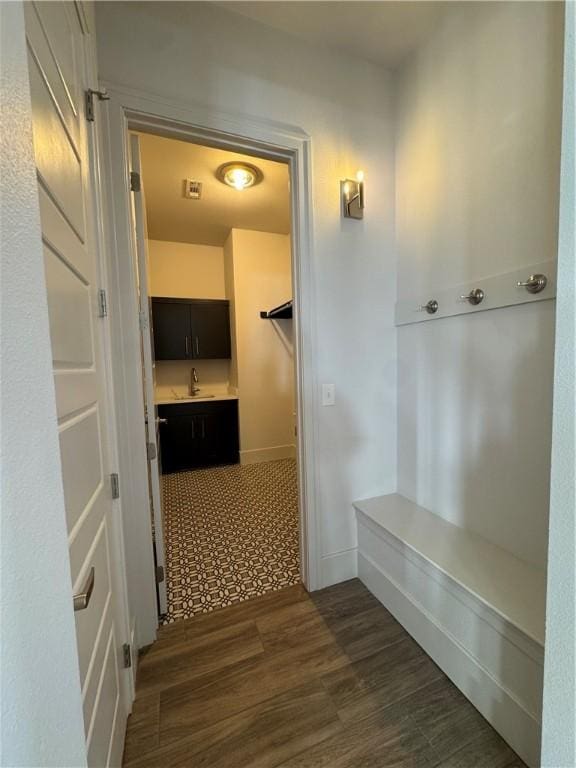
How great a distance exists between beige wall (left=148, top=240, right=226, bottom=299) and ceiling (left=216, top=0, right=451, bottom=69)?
120 inches

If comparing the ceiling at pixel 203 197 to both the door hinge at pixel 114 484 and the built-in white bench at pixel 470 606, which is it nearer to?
the door hinge at pixel 114 484

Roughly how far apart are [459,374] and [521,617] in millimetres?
969

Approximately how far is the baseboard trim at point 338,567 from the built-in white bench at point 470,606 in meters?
0.13

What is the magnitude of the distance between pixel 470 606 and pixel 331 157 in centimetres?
216

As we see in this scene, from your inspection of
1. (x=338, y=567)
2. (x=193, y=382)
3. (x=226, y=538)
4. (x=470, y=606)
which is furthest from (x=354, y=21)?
(x=193, y=382)

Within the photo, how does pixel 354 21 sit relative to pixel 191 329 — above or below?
above

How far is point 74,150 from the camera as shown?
35.1 inches

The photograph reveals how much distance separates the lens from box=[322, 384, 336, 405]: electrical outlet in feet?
5.78

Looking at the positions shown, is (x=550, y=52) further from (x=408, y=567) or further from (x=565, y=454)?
(x=408, y=567)

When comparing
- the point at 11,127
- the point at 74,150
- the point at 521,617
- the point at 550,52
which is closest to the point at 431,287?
the point at 550,52

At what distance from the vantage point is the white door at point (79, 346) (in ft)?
2.15

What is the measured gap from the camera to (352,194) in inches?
67.2

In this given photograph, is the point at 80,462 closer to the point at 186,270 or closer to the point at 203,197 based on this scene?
the point at 203,197

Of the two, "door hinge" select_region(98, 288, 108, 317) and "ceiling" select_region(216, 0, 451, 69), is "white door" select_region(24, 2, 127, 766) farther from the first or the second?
"ceiling" select_region(216, 0, 451, 69)
